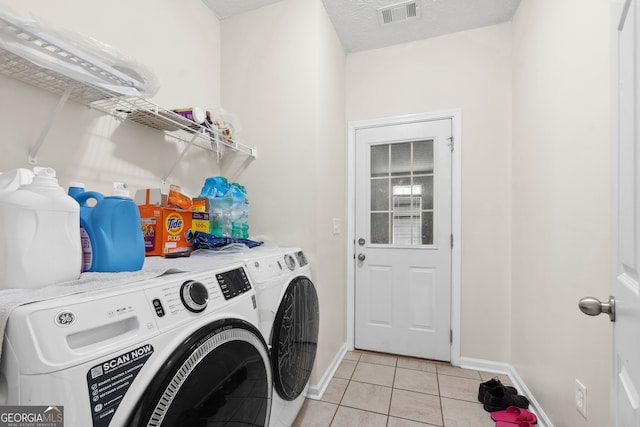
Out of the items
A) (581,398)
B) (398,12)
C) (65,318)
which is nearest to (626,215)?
(581,398)

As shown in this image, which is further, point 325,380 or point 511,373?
point 511,373

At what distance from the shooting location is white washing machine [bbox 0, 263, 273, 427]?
0.48 meters

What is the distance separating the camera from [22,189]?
0.70m

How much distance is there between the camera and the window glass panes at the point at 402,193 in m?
2.39

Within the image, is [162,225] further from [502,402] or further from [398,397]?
[502,402]

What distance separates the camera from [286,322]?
4.09 ft

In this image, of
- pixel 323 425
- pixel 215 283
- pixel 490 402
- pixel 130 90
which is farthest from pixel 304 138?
pixel 490 402

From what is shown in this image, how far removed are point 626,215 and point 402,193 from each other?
1824 millimetres

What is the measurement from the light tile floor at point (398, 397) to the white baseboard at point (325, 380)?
0.09 feet

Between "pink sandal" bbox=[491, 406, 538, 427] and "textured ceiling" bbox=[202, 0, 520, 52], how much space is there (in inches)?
102

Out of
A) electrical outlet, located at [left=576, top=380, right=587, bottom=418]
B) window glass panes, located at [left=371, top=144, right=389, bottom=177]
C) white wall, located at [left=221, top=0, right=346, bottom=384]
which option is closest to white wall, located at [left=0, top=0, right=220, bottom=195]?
Answer: white wall, located at [left=221, top=0, right=346, bottom=384]

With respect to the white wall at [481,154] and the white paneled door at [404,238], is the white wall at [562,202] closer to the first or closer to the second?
the white wall at [481,154]

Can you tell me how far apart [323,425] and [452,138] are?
2.16m

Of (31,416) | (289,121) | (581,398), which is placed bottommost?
(581,398)
